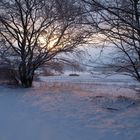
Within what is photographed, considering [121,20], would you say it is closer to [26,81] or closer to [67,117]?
[67,117]

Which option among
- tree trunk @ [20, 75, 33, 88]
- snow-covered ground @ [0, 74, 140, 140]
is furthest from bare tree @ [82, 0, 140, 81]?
tree trunk @ [20, 75, 33, 88]

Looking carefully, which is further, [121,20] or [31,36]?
[31,36]

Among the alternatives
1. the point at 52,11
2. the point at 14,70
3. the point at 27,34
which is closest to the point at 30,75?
the point at 14,70

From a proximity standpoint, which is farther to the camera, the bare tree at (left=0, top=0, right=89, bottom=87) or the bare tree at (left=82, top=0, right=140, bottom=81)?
the bare tree at (left=0, top=0, right=89, bottom=87)

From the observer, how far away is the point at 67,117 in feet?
36.4

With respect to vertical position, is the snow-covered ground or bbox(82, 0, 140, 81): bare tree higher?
bbox(82, 0, 140, 81): bare tree

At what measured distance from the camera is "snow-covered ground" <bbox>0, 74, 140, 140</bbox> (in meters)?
9.07

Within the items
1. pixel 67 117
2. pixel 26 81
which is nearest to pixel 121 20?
pixel 67 117

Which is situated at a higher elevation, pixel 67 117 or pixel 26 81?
pixel 26 81

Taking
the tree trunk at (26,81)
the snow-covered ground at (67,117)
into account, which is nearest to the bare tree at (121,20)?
the snow-covered ground at (67,117)

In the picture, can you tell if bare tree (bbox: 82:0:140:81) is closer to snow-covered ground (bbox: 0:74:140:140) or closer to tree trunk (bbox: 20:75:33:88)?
snow-covered ground (bbox: 0:74:140:140)

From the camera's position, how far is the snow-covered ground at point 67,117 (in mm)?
9070

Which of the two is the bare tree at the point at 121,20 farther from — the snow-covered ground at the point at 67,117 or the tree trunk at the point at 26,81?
the tree trunk at the point at 26,81

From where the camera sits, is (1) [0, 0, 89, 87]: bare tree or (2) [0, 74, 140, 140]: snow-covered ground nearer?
(2) [0, 74, 140, 140]: snow-covered ground
